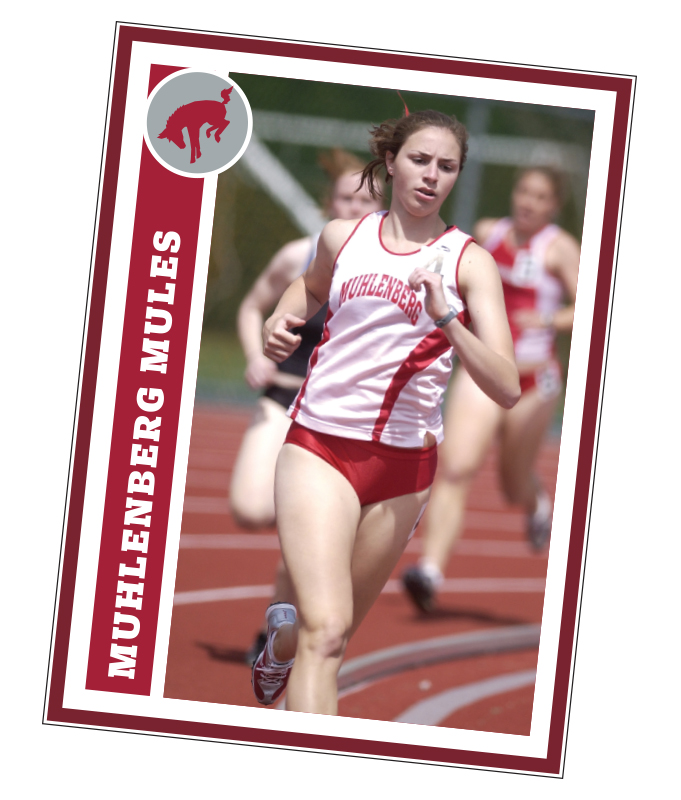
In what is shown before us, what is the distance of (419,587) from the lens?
6336 mm

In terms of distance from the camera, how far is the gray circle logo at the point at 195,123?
13.5ft

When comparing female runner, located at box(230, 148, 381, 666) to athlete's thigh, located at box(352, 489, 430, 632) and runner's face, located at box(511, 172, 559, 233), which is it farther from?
runner's face, located at box(511, 172, 559, 233)

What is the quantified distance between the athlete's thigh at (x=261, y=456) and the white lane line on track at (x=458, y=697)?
118cm

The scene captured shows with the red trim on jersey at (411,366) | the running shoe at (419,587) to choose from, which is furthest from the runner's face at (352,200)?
the running shoe at (419,587)

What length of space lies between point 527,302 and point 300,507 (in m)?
3.63

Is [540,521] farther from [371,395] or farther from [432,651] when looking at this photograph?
[371,395]

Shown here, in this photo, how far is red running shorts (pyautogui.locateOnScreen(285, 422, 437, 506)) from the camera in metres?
3.60

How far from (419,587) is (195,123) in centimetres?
325

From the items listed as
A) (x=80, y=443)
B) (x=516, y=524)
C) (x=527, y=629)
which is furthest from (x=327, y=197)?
(x=516, y=524)

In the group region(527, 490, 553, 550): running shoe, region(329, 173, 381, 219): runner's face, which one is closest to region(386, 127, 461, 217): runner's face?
region(329, 173, 381, 219): runner's face

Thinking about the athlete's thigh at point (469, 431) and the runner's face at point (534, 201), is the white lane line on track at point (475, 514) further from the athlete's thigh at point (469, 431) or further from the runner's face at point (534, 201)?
the runner's face at point (534, 201)

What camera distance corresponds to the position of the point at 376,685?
17.3ft

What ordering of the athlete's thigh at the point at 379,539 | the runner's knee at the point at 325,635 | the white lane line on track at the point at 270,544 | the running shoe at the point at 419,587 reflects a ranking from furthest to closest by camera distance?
1. the white lane line on track at the point at 270,544
2. the running shoe at the point at 419,587
3. the athlete's thigh at the point at 379,539
4. the runner's knee at the point at 325,635

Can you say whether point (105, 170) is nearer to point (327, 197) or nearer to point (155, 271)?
point (155, 271)
